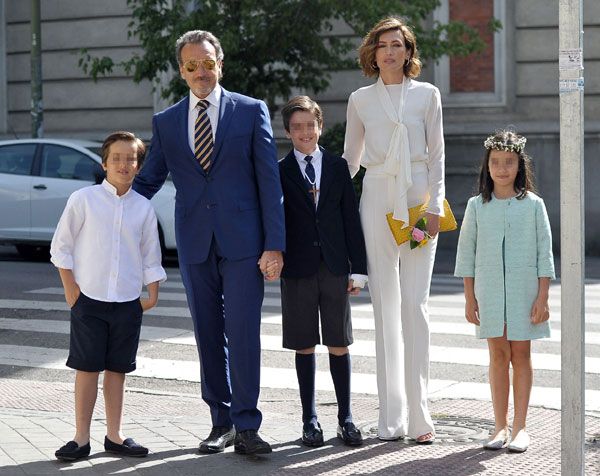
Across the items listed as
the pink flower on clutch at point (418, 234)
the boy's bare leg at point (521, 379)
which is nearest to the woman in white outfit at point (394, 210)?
the pink flower on clutch at point (418, 234)

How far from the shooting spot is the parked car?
16.0m

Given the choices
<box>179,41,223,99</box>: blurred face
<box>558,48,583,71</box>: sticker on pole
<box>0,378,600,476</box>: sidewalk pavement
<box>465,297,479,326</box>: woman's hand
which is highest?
<box>179,41,223,99</box>: blurred face

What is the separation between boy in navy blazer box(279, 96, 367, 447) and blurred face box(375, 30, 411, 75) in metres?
0.43

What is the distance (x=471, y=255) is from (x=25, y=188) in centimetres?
1066

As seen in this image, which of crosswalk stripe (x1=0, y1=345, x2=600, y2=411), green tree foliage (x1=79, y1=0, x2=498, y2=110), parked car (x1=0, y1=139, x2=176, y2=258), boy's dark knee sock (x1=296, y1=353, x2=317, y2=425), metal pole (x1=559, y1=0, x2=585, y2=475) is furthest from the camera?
green tree foliage (x1=79, y1=0, x2=498, y2=110)

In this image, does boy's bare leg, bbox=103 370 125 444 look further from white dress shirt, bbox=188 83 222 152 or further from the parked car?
the parked car

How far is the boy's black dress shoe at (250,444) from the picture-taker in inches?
238

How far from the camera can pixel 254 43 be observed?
17547mm

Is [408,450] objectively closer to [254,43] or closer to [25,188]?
[25,188]

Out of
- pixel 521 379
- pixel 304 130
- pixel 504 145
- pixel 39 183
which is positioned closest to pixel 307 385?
pixel 521 379

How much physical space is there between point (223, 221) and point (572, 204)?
6.33 feet

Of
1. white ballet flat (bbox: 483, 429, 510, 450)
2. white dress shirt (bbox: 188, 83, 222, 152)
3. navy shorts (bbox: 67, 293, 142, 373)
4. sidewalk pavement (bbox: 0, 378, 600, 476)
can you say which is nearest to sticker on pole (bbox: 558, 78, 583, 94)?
sidewalk pavement (bbox: 0, 378, 600, 476)

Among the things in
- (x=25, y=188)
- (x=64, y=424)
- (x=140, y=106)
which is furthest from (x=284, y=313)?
(x=140, y=106)

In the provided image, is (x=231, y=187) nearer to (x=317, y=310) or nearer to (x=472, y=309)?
(x=317, y=310)
